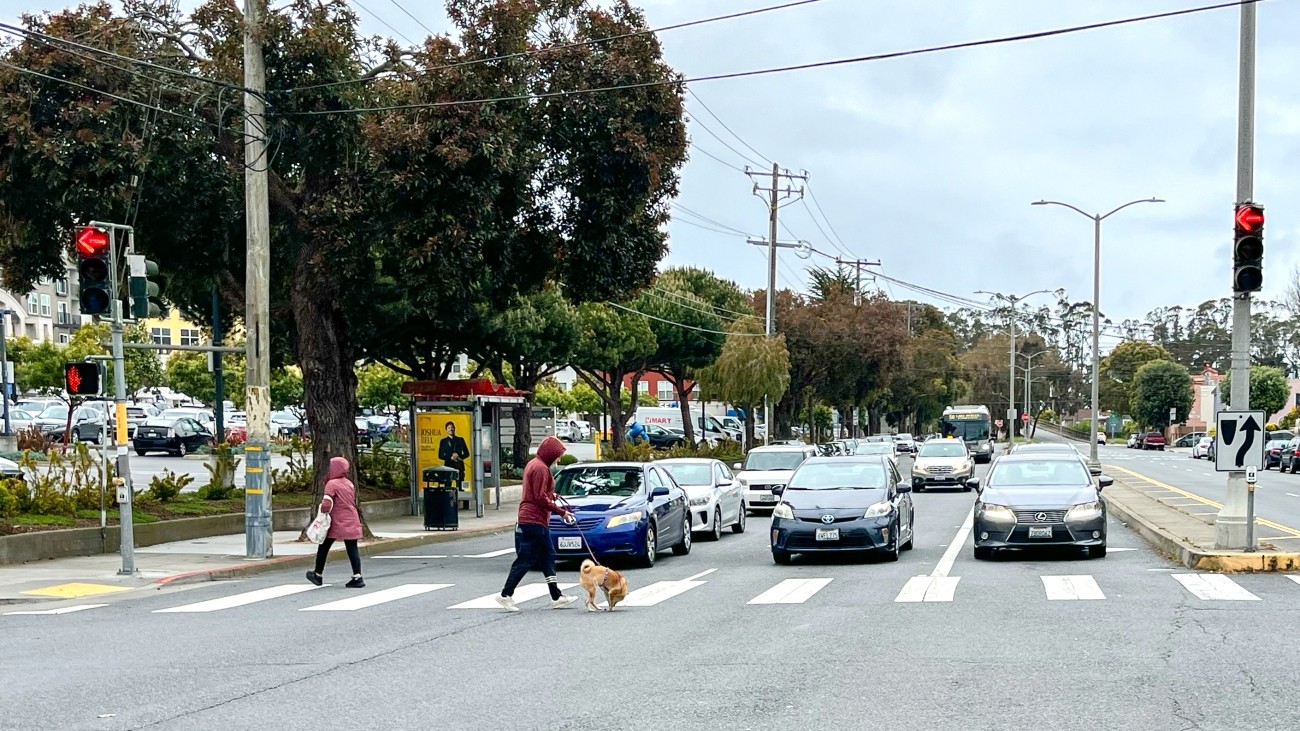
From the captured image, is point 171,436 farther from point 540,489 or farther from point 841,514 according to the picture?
point 540,489

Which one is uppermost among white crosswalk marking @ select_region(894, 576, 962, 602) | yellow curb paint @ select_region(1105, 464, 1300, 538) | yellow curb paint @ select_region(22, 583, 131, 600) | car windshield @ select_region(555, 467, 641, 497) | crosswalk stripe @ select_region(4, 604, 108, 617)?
car windshield @ select_region(555, 467, 641, 497)

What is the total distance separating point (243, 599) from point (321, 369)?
7997mm

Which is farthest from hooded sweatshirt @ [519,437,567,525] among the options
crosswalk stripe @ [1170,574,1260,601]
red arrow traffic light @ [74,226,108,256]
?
red arrow traffic light @ [74,226,108,256]

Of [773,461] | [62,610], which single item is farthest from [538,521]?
[773,461]

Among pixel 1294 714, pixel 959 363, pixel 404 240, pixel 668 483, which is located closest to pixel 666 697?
pixel 1294 714

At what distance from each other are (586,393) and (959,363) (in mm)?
33130

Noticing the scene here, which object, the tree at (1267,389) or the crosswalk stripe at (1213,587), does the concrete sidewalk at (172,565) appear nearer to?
the crosswalk stripe at (1213,587)

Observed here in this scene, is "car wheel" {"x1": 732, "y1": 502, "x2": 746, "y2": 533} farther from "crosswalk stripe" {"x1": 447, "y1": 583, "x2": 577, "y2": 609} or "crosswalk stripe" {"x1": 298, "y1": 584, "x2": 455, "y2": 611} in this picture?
"crosswalk stripe" {"x1": 298, "y1": 584, "x2": 455, "y2": 611}

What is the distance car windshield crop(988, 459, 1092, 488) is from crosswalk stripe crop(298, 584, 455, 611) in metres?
8.31

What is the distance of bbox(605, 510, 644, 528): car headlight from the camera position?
18656mm

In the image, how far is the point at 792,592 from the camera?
15344 millimetres

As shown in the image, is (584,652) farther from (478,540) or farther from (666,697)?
(478,540)

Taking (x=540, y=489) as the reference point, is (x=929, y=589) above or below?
below

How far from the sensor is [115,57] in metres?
21.2
